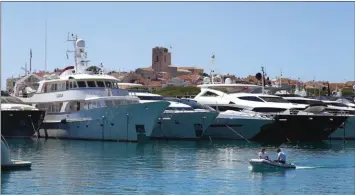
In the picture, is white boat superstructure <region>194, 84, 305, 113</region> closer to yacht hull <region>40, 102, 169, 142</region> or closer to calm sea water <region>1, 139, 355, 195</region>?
calm sea water <region>1, 139, 355, 195</region>

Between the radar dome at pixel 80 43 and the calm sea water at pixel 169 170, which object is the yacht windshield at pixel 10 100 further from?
the calm sea water at pixel 169 170

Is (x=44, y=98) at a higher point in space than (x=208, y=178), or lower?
higher

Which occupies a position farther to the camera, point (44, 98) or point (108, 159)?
point (44, 98)

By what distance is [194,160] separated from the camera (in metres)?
41.4

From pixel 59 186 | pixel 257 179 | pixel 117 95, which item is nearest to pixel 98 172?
pixel 59 186

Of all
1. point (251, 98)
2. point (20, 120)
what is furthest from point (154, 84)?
point (20, 120)

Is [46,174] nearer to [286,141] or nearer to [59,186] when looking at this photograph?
[59,186]

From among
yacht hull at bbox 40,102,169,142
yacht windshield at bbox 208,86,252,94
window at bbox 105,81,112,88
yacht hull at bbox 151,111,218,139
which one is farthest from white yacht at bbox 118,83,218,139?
yacht windshield at bbox 208,86,252,94

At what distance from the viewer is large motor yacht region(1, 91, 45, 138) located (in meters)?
56.1

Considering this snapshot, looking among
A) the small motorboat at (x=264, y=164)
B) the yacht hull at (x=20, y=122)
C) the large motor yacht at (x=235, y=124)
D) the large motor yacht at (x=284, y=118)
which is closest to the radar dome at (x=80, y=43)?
the yacht hull at (x=20, y=122)

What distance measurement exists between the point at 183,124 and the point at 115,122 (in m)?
6.15

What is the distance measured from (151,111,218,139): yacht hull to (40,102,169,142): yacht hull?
4.02 m

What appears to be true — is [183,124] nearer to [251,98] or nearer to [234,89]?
[251,98]

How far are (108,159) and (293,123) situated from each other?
21.5 m
